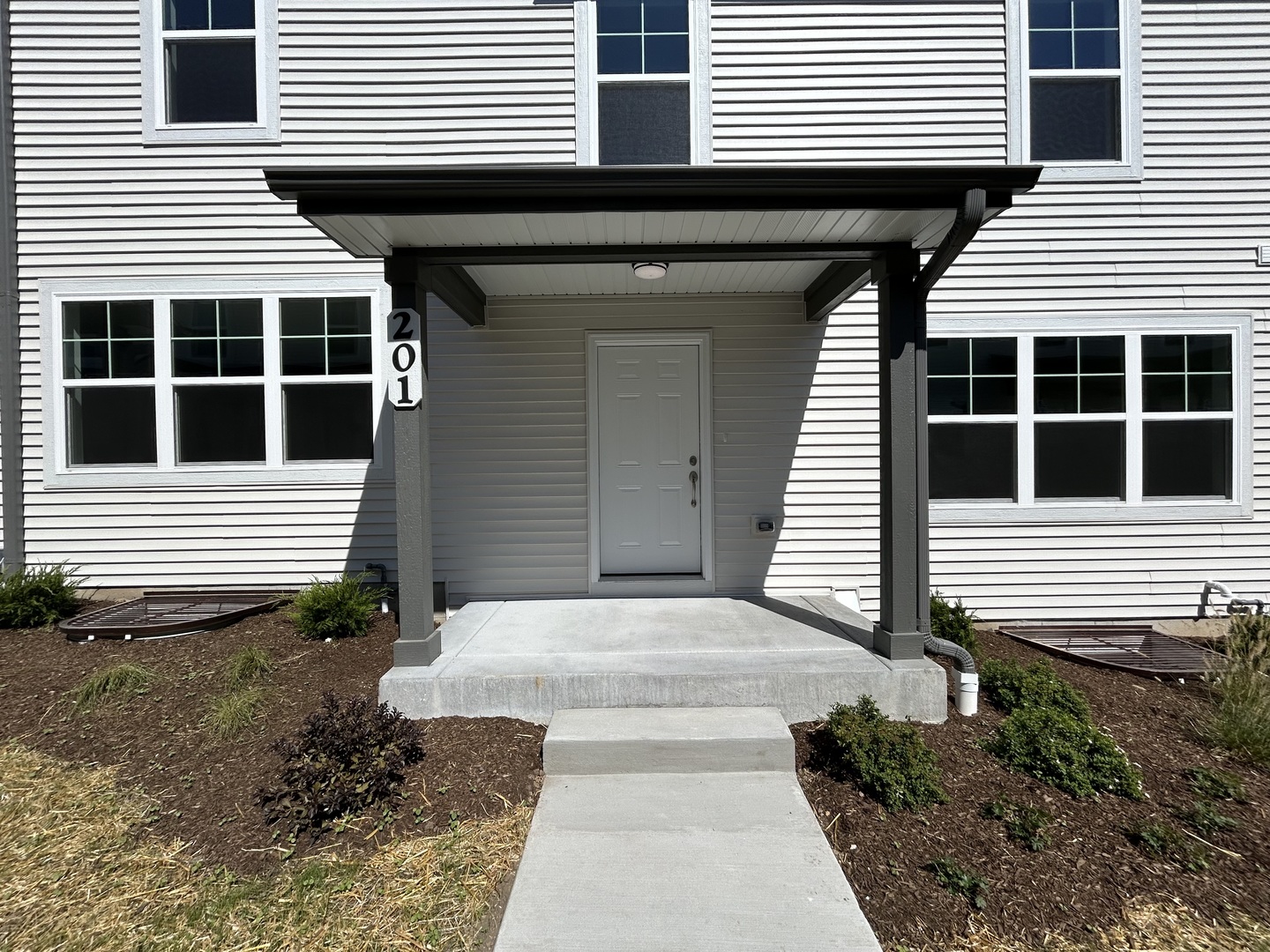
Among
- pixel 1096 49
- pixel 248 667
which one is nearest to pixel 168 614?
pixel 248 667

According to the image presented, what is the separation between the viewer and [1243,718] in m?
3.45

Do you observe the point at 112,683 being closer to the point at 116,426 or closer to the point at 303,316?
the point at 116,426

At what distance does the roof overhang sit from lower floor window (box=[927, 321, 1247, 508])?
2085 millimetres

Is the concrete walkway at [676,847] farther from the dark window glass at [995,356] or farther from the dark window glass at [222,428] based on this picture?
the dark window glass at [222,428]

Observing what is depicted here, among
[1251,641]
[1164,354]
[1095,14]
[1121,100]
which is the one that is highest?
[1095,14]

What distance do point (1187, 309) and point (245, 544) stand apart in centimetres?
811

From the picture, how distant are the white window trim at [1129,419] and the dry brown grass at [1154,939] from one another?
11.3 ft

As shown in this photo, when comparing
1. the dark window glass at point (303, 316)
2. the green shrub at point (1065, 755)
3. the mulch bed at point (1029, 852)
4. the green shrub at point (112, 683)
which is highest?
the dark window glass at point (303, 316)

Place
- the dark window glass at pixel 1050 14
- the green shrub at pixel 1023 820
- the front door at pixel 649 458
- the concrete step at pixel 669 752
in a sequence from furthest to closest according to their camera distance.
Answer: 1. the front door at pixel 649 458
2. the dark window glass at pixel 1050 14
3. the concrete step at pixel 669 752
4. the green shrub at pixel 1023 820

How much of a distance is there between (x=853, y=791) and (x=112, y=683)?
4.19 metres

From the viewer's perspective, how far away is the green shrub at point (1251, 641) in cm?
402

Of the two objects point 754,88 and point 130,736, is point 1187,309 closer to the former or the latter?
point 754,88

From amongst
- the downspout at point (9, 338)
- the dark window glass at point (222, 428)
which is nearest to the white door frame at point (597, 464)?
the dark window glass at point (222, 428)

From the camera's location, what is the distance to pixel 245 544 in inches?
221
